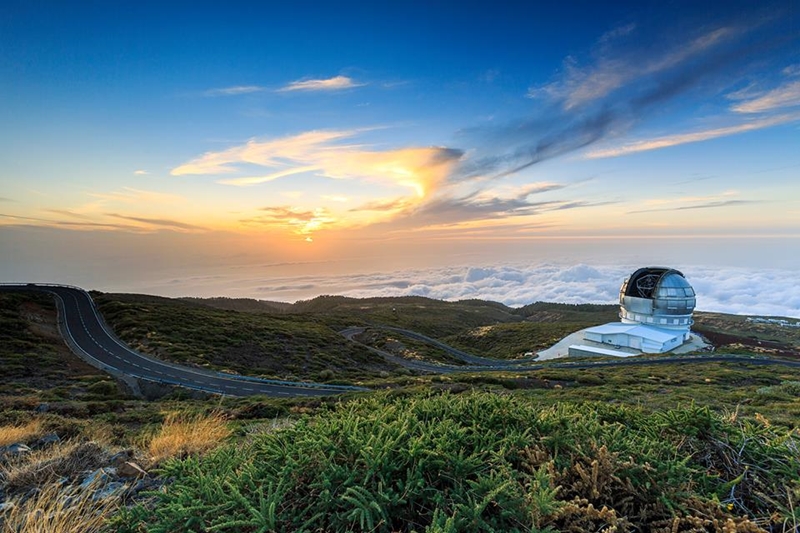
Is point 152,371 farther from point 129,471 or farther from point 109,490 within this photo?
point 109,490

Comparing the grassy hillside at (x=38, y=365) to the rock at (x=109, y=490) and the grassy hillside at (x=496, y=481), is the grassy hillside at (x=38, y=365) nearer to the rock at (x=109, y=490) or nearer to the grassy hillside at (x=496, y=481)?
the rock at (x=109, y=490)

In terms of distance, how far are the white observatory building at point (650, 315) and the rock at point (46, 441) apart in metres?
65.2

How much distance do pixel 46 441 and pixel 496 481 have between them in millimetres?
9369

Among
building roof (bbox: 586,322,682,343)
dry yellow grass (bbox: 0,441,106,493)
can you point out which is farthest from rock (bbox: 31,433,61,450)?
building roof (bbox: 586,322,682,343)

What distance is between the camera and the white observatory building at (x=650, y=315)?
59812 millimetres

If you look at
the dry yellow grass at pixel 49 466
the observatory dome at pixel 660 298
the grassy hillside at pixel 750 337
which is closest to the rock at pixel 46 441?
the dry yellow grass at pixel 49 466

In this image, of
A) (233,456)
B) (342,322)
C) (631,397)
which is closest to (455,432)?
(233,456)

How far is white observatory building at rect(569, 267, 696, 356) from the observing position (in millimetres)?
59812

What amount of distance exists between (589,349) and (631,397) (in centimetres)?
4362

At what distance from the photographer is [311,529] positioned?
302 cm

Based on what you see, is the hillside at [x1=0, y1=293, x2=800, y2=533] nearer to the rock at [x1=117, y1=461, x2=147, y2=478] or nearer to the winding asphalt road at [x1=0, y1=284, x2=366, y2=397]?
the rock at [x1=117, y1=461, x2=147, y2=478]

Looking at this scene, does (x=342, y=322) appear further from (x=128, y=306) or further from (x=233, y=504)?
(x=233, y=504)

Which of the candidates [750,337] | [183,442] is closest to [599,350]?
[750,337]

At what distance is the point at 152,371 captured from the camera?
38281 mm
